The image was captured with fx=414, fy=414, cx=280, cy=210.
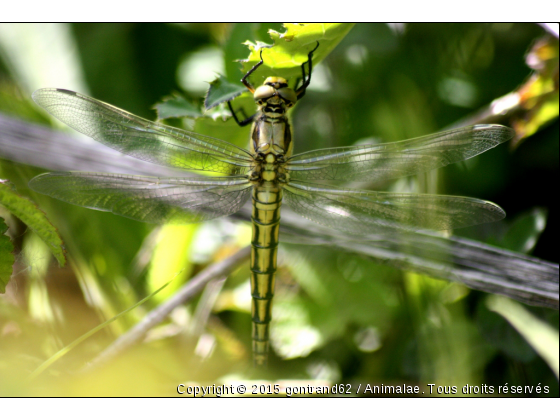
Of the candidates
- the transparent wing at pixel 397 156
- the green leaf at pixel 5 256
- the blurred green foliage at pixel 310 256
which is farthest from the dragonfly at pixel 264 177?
the green leaf at pixel 5 256

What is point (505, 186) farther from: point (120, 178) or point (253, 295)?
point (120, 178)

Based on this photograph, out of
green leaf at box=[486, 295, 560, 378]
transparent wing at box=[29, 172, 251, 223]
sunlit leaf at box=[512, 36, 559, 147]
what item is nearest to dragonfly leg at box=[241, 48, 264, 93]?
transparent wing at box=[29, 172, 251, 223]

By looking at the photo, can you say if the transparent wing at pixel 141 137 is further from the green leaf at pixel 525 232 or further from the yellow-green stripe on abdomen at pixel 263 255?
the green leaf at pixel 525 232

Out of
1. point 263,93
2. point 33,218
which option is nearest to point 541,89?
point 263,93

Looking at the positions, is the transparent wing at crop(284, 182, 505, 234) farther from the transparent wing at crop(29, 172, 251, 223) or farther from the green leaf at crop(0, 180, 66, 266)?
the green leaf at crop(0, 180, 66, 266)

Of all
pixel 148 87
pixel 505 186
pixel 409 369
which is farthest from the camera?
pixel 148 87

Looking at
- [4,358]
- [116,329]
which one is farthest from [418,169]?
[4,358]
